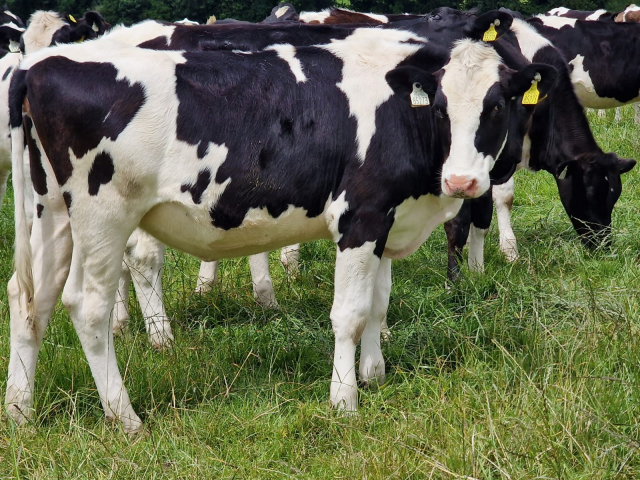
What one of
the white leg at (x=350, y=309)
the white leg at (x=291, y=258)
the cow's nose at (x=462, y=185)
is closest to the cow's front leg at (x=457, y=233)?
the white leg at (x=291, y=258)

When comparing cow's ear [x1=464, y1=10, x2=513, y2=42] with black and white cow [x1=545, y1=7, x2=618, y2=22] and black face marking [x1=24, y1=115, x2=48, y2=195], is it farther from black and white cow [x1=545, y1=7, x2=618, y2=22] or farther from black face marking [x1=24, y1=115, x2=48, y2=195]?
black and white cow [x1=545, y1=7, x2=618, y2=22]

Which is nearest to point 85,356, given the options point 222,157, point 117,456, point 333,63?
point 117,456

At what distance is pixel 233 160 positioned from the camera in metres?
4.43

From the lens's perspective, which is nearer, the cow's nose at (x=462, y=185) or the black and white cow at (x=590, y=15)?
the cow's nose at (x=462, y=185)

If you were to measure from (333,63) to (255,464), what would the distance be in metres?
2.27

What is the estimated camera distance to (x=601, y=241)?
281 inches

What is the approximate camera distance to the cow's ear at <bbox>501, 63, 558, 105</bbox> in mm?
4629

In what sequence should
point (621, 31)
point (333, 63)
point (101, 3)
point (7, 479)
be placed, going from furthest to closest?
point (101, 3)
point (621, 31)
point (333, 63)
point (7, 479)

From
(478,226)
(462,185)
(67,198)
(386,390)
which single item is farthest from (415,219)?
(478,226)

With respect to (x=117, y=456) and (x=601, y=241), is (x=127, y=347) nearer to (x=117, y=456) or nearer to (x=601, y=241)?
(x=117, y=456)

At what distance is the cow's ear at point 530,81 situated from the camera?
4.63m

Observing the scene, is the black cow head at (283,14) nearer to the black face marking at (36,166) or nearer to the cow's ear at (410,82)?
the cow's ear at (410,82)

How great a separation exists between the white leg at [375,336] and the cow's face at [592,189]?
282cm

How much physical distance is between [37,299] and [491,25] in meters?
4.44
